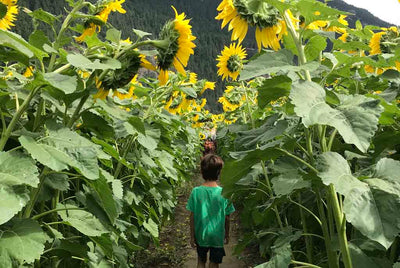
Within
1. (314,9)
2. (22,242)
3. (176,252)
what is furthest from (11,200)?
(176,252)

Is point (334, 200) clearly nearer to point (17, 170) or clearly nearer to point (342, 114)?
point (342, 114)

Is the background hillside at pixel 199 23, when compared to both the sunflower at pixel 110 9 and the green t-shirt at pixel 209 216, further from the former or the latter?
the sunflower at pixel 110 9

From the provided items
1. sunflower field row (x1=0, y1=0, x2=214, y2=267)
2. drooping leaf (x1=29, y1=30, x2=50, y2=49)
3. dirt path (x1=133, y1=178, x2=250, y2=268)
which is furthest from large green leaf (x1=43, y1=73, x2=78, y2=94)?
dirt path (x1=133, y1=178, x2=250, y2=268)

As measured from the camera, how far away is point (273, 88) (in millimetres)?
1497

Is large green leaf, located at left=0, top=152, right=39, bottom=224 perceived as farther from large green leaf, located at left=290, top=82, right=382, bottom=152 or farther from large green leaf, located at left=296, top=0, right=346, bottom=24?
large green leaf, located at left=296, top=0, right=346, bottom=24

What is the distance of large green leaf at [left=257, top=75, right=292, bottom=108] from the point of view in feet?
4.69

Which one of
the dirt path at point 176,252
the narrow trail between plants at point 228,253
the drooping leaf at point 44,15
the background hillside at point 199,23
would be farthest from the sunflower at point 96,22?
the background hillside at point 199,23

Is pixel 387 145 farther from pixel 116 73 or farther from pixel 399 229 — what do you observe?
pixel 116 73

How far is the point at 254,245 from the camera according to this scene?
15.6 ft

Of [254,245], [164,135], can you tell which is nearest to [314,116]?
[164,135]

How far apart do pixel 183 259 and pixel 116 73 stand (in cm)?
367

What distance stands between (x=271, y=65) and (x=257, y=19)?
369 mm

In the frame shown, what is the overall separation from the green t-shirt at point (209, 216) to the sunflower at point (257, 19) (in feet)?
6.93

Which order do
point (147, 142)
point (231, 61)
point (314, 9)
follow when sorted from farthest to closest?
point (231, 61)
point (147, 142)
point (314, 9)
